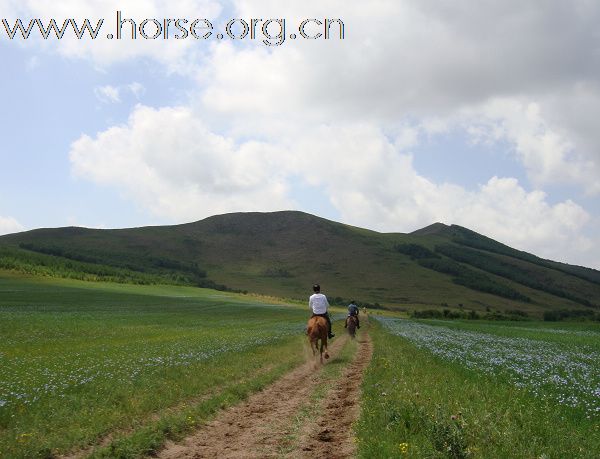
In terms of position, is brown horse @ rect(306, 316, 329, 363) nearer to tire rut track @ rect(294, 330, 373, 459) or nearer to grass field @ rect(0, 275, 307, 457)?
grass field @ rect(0, 275, 307, 457)

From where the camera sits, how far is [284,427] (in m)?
10.7

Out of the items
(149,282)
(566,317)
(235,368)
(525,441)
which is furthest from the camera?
(149,282)

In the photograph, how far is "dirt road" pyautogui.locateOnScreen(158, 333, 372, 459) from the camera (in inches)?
352

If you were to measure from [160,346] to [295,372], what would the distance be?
A: 31.7 ft

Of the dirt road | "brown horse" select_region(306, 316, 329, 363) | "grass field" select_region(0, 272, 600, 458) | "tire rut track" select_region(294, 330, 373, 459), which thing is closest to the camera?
"grass field" select_region(0, 272, 600, 458)

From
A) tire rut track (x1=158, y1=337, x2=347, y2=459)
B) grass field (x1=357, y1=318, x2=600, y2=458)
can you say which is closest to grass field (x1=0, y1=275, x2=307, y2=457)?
tire rut track (x1=158, y1=337, x2=347, y2=459)

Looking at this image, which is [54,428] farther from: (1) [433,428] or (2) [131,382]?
(1) [433,428]

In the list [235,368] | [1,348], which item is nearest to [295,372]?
[235,368]

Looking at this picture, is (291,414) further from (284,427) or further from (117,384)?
(117,384)

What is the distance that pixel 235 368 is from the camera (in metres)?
18.6

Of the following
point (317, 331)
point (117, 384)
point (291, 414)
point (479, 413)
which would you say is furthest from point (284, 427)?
point (317, 331)

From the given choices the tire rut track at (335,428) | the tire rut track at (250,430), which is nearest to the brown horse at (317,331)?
the tire rut track at (335,428)

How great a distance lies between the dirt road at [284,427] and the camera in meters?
8.95

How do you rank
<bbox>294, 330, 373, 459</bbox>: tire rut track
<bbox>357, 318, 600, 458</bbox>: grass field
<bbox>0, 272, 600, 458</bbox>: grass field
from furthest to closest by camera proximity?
<bbox>294, 330, 373, 459</bbox>: tire rut track, <bbox>0, 272, 600, 458</bbox>: grass field, <bbox>357, 318, 600, 458</bbox>: grass field
